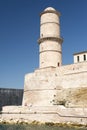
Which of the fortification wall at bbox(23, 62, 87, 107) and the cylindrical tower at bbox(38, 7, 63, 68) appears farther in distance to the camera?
the cylindrical tower at bbox(38, 7, 63, 68)

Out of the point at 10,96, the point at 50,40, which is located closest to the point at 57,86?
the point at 50,40

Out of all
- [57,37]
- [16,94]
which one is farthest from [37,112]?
[16,94]

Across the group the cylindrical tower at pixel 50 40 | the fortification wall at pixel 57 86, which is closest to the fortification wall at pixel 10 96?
the fortification wall at pixel 57 86

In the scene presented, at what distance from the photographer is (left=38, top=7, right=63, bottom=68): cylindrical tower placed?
74.9 ft

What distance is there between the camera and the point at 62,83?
838 inches

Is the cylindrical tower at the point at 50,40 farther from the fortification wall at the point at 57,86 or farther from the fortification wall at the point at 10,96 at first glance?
the fortification wall at the point at 10,96

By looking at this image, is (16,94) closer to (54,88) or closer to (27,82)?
(27,82)

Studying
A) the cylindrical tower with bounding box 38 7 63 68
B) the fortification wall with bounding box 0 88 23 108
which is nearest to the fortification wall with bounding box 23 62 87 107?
the cylindrical tower with bounding box 38 7 63 68

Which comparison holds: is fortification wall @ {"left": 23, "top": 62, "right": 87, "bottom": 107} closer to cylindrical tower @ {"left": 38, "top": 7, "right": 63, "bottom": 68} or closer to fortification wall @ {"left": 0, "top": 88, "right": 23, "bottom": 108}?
cylindrical tower @ {"left": 38, "top": 7, "right": 63, "bottom": 68}

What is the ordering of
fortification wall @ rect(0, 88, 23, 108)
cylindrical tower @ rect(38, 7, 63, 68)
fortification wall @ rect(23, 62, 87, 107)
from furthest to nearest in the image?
fortification wall @ rect(0, 88, 23, 108)
cylindrical tower @ rect(38, 7, 63, 68)
fortification wall @ rect(23, 62, 87, 107)

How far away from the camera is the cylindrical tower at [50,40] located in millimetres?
22828

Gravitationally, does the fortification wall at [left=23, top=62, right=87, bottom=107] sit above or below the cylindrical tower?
below

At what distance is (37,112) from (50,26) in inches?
345

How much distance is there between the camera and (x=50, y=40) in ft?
75.5
